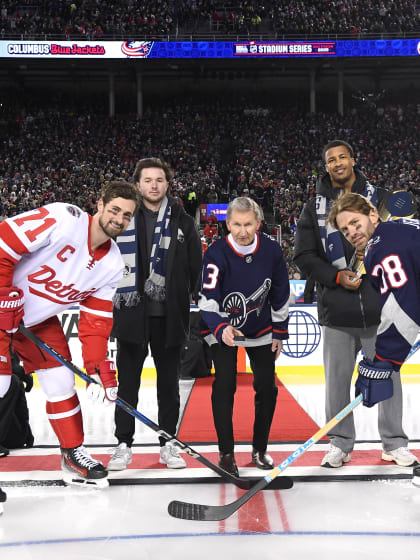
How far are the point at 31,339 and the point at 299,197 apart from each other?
16.6m

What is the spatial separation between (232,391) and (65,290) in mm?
966

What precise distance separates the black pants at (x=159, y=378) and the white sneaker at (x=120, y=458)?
0.05 meters

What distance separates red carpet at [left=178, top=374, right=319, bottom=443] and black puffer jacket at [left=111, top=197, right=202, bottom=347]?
93cm

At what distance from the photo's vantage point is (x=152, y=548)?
225 cm

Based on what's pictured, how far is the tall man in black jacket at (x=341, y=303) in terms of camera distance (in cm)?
332

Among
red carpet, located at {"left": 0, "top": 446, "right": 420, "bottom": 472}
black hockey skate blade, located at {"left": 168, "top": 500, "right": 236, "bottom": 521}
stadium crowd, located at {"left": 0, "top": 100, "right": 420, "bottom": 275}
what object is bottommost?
red carpet, located at {"left": 0, "top": 446, "right": 420, "bottom": 472}

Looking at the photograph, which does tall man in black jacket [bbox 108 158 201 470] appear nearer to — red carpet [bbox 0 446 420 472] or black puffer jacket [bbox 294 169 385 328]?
red carpet [bbox 0 446 420 472]

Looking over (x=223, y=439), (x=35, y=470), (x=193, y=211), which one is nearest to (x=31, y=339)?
(x=35, y=470)

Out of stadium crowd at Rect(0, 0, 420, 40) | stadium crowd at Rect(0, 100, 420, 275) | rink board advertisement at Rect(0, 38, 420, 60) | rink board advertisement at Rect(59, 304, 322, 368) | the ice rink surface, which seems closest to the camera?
the ice rink surface

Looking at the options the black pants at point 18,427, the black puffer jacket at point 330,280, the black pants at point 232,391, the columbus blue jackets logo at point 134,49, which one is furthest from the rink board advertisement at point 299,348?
the columbus blue jackets logo at point 134,49

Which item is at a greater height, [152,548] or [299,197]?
[299,197]

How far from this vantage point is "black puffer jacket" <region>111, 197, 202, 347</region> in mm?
3342

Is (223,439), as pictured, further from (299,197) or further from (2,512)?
(299,197)

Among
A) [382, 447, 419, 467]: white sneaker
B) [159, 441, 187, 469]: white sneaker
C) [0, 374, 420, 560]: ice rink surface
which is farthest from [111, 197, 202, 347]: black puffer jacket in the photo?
[382, 447, 419, 467]: white sneaker
